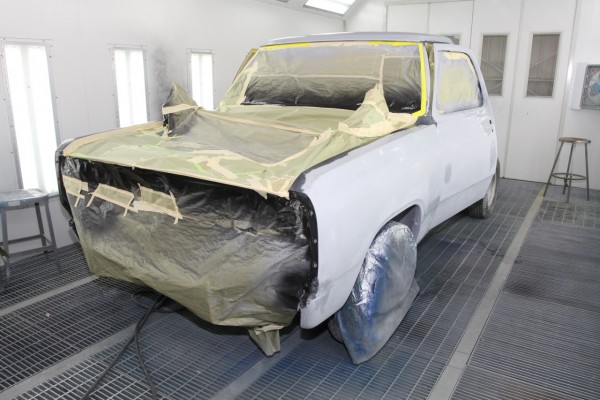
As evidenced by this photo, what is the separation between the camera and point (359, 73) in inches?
137

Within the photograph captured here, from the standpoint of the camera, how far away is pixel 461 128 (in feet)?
12.2

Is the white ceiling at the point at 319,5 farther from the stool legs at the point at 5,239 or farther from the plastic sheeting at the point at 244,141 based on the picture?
the stool legs at the point at 5,239

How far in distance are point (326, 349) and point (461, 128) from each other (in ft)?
6.56

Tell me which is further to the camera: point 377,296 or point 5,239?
point 5,239

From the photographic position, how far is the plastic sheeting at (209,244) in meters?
2.07

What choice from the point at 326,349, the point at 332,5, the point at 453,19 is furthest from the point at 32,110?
the point at 453,19

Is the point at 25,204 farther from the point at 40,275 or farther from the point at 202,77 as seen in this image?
the point at 202,77

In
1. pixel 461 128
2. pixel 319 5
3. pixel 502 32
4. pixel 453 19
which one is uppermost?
pixel 319 5

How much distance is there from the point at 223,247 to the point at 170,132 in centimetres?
126

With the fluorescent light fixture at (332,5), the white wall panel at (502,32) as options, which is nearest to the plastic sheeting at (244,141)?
the fluorescent light fixture at (332,5)

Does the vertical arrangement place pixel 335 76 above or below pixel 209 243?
above

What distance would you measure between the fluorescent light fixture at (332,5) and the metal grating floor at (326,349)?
16.3 feet

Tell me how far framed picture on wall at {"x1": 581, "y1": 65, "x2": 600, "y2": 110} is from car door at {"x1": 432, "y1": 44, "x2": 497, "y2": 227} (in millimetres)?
2943

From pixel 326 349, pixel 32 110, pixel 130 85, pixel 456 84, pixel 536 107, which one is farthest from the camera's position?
pixel 536 107
